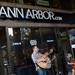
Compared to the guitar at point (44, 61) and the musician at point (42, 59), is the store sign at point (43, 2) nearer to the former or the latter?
the musician at point (42, 59)

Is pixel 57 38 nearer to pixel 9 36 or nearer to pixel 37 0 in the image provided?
pixel 37 0

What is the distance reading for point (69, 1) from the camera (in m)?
12.0

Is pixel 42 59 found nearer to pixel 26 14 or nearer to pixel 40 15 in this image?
pixel 40 15

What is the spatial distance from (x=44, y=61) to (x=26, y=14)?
5.88 feet

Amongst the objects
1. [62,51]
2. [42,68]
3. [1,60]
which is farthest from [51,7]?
[1,60]

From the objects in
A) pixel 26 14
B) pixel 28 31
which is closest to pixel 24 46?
pixel 28 31

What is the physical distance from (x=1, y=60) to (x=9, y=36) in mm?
854

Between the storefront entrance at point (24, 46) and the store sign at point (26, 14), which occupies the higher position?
the store sign at point (26, 14)

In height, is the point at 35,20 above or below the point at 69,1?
below

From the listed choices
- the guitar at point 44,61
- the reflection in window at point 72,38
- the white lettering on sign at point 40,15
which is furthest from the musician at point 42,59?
the reflection in window at point 72,38

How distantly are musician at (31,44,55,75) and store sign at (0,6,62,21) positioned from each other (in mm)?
1054

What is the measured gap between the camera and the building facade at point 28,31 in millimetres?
9105

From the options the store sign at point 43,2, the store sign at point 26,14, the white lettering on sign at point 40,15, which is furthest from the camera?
the store sign at point 43,2

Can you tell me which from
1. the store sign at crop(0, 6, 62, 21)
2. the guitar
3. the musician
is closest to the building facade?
the store sign at crop(0, 6, 62, 21)
